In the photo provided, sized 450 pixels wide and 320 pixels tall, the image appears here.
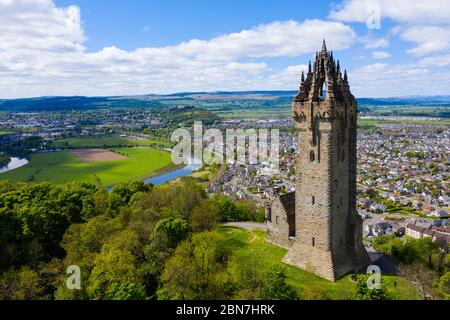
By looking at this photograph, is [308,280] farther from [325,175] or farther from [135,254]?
[135,254]

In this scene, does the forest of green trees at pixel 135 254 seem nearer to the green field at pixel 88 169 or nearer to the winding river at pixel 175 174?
the green field at pixel 88 169

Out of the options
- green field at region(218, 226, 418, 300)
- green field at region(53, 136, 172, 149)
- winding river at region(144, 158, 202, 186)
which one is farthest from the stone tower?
green field at region(53, 136, 172, 149)

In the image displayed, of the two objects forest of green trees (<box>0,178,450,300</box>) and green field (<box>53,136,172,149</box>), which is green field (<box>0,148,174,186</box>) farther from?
forest of green trees (<box>0,178,450,300</box>)

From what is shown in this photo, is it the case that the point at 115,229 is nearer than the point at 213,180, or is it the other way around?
the point at 115,229

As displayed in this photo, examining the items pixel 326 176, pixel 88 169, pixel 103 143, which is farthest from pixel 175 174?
pixel 326 176
